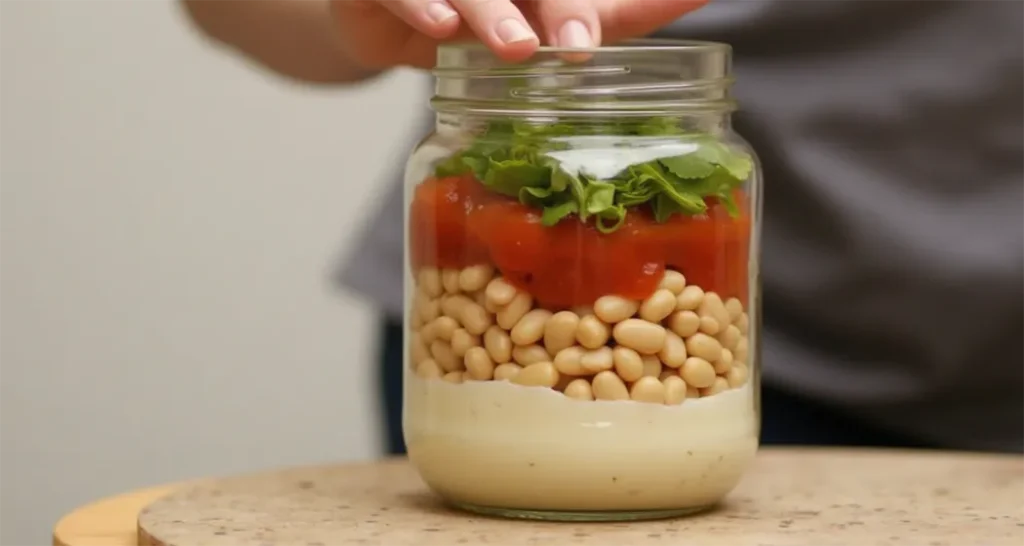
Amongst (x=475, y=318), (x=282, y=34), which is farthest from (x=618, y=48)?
(x=282, y=34)

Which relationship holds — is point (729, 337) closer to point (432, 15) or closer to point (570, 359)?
point (570, 359)

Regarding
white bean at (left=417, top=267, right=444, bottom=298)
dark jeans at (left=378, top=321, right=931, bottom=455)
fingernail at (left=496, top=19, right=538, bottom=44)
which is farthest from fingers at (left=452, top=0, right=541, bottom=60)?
dark jeans at (left=378, top=321, right=931, bottom=455)

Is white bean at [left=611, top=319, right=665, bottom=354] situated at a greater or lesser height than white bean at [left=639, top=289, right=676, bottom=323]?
lesser

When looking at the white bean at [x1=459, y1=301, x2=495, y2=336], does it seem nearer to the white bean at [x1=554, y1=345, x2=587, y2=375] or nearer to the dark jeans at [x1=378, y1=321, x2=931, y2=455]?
the white bean at [x1=554, y1=345, x2=587, y2=375]

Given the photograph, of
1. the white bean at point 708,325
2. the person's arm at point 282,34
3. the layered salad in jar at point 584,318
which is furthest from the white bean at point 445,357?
the person's arm at point 282,34

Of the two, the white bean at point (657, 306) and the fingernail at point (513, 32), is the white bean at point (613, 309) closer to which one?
the white bean at point (657, 306)

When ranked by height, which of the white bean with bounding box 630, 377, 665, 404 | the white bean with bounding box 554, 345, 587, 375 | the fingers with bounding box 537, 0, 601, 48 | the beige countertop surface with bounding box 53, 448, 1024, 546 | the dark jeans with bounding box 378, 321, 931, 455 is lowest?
the beige countertop surface with bounding box 53, 448, 1024, 546

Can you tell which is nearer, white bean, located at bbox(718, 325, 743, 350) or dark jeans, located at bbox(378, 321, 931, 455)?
white bean, located at bbox(718, 325, 743, 350)
